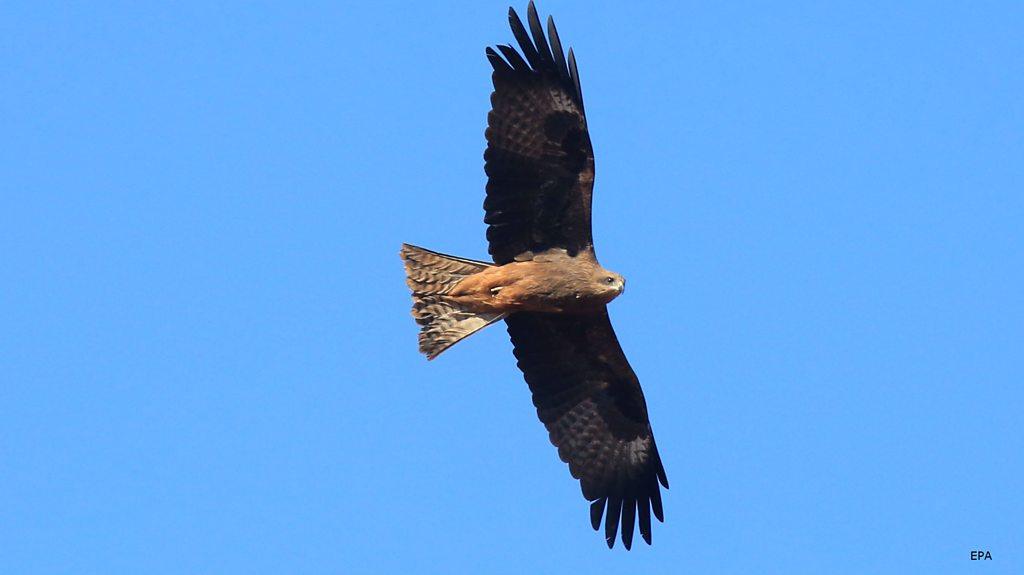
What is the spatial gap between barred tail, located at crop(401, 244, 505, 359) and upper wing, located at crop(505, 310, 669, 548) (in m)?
0.47

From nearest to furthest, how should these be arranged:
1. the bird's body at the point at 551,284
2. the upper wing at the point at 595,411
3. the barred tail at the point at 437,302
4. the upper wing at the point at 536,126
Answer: the upper wing at the point at 536,126 < the bird's body at the point at 551,284 < the barred tail at the point at 437,302 < the upper wing at the point at 595,411

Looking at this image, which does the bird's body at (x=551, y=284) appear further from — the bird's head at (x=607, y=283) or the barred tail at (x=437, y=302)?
the barred tail at (x=437, y=302)

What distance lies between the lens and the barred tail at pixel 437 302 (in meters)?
13.8

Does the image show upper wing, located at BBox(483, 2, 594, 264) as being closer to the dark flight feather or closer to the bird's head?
the dark flight feather

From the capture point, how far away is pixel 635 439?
14625mm

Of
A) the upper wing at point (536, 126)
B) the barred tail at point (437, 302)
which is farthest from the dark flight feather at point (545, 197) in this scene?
the barred tail at point (437, 302)

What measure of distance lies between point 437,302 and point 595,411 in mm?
1853

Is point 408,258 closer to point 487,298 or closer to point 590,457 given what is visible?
point 487,298

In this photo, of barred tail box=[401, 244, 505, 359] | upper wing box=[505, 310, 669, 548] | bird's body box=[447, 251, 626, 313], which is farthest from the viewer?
upper wing box=[505, 310, 669, 548]

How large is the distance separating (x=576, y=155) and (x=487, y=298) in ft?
4.78

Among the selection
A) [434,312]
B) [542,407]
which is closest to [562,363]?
[542,407]

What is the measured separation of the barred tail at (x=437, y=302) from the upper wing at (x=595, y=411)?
0.47 meters

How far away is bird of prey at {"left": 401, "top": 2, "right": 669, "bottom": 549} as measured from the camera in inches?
521

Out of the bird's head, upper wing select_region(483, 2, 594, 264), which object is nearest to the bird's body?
the bird's head
